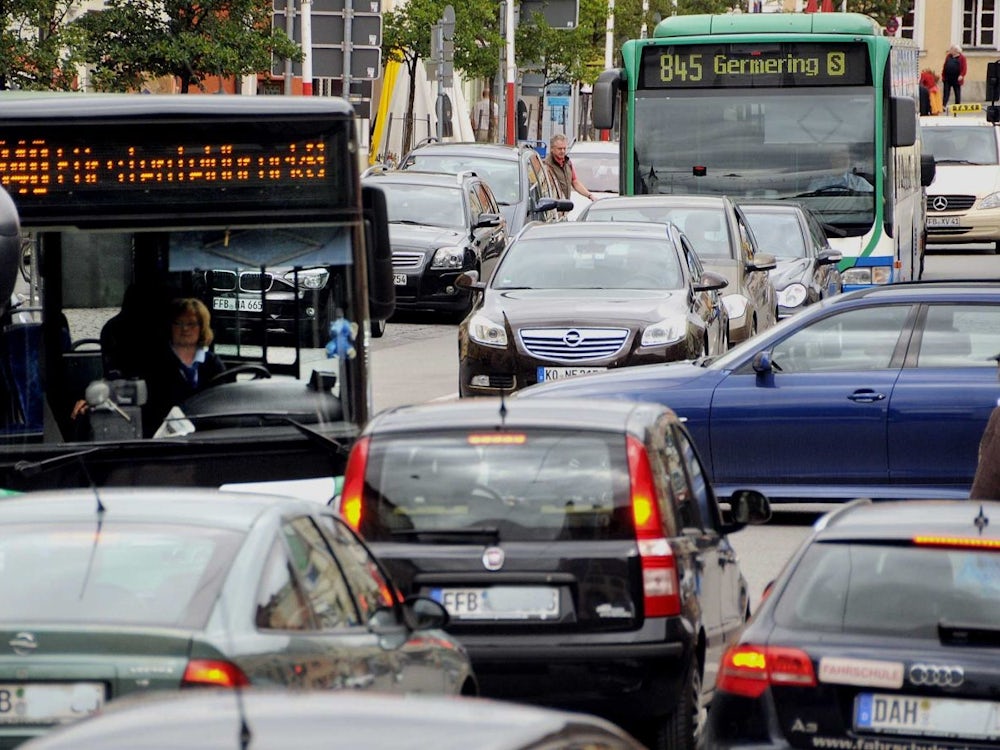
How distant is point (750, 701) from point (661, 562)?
155 centimetres

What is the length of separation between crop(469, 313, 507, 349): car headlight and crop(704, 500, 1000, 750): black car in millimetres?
10843

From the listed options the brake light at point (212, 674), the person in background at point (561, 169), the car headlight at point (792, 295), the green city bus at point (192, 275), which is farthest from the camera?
the person in background at point (561, 169)

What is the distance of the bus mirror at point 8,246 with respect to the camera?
8.58 metres

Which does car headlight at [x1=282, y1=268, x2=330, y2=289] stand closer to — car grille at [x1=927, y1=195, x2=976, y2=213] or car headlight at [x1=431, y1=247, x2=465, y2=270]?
car headlight at [x1=431, y1=247, x2=465, y2=270]

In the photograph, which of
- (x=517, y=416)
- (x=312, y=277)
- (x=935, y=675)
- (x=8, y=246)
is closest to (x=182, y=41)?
(x=312, y=277)

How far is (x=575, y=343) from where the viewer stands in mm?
17469

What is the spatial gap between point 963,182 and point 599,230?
22.6 meters

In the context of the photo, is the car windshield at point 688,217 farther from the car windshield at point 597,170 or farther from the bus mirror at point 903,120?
the car windshield at point 597,170

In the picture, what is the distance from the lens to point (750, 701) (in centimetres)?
655

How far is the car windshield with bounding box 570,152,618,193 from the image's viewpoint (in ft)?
140

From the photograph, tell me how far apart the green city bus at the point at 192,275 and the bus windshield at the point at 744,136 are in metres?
15.3

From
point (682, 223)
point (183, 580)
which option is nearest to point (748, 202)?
point (682, 223)

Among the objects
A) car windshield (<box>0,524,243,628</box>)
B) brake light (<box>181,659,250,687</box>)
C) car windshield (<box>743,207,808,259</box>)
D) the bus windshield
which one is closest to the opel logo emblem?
car windshield (<box>0,524,243,628</box>)

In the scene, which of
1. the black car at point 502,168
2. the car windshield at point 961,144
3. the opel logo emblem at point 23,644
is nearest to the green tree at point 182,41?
the black car at point 502,168
